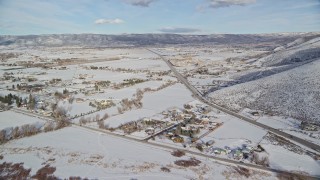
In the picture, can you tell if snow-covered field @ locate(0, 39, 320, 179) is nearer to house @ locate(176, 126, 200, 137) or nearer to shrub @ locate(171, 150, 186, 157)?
shrub @ locate(171, 150, 186, 157)

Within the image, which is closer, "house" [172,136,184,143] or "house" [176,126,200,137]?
"house" [172,136,184,143]

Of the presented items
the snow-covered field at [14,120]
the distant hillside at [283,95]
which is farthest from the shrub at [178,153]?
the distant hillside at [283,95]

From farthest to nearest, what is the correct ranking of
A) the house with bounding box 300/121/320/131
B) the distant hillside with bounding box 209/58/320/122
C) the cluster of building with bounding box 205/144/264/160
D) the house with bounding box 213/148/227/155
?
1. the distant hillside with bounding box 209/58/320/122
2. the house with bounding box 300/121/320/131
3. the house with bounding box 213/148/227/155
4. the cluster of building with bounding box 205/144/264/160

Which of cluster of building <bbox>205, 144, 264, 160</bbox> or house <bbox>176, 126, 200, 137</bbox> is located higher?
house <bbox>176, 126, 200, 137</bbox>

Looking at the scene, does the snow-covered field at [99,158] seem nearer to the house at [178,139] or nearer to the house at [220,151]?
the house at [220,151]

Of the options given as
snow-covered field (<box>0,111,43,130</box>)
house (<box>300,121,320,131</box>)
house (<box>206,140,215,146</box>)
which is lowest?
house (<box>206,140,215,146</box>)

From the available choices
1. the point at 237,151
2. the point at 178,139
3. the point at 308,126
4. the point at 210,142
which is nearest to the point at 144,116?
the point at 178,139

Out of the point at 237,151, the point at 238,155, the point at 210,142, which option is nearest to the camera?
the point at 238,155

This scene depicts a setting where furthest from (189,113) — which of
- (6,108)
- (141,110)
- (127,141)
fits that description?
(6,108)

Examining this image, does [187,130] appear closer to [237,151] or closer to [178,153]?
[178,153]

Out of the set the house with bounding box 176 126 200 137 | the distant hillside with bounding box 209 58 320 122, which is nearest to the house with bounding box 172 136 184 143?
the house with bounding box 176 126 200 137

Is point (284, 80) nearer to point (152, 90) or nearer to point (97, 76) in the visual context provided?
point (152, 90)
